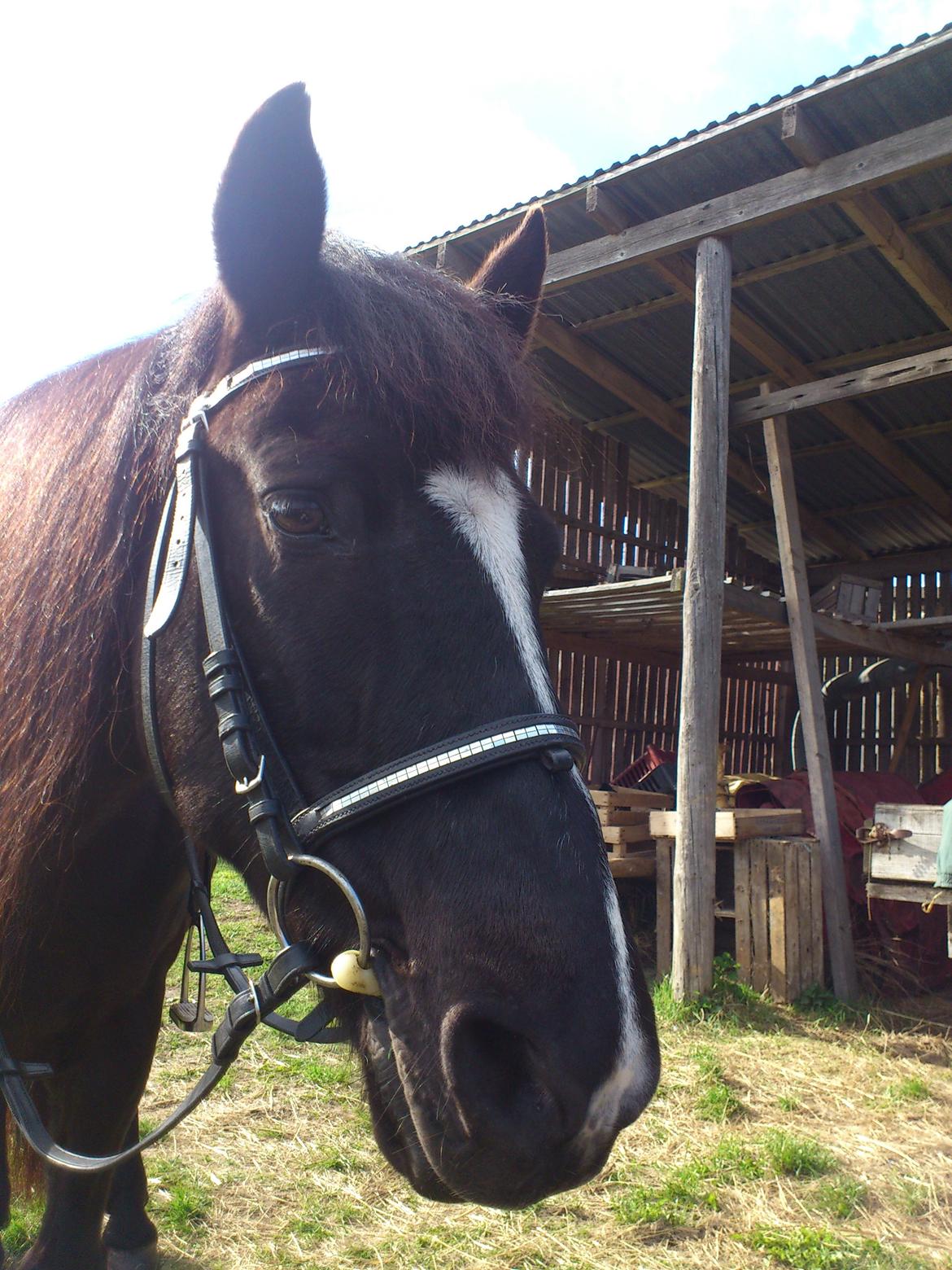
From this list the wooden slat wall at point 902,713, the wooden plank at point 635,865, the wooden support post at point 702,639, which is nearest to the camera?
the wooden support post at point 702,639

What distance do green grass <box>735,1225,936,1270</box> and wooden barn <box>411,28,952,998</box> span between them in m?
2.30

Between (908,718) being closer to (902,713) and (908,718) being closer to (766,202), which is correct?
(902,713)

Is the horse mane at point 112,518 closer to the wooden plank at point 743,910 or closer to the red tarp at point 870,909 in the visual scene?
the wooden plank at point 743,910

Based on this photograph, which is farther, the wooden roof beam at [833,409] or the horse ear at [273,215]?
the wooden roof beam at [833,409]

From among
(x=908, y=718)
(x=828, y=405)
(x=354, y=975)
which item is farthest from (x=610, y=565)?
(x=354, y=975)

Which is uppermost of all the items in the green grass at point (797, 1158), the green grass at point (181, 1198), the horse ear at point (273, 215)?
the horse ear at point (273, 215)

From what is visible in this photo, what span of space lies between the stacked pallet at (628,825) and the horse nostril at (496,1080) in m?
5.01

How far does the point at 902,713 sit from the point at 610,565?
496cm

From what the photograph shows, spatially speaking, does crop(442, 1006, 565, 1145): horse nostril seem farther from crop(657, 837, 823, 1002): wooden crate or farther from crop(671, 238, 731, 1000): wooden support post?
crop(657, 837, 823, 1002): wooden crate

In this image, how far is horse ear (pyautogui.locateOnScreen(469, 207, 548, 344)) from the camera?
1.92 metres

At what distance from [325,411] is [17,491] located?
2.54 ft

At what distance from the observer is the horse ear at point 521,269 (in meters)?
1.92

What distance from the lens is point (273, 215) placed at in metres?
1.43

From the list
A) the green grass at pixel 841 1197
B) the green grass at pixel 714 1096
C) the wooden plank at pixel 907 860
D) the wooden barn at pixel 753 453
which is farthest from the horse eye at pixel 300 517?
the wooden plank at pixel 907 860
